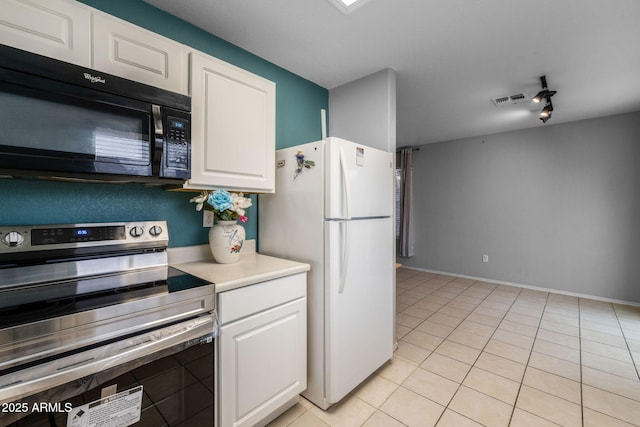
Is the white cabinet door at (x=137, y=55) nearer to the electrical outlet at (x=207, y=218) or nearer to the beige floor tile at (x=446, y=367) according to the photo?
the electrical outlet at (x=207, y=218)

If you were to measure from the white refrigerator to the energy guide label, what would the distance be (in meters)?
0.98

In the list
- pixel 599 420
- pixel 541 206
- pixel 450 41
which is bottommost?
pixel 599 420

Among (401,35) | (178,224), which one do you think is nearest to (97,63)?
(178,224)

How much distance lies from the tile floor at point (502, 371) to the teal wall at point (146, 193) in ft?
4.62

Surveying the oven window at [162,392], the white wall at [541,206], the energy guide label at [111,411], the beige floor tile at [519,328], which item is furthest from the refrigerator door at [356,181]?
the white wall at [541,206]

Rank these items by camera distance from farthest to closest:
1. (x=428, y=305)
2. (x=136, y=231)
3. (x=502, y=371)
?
(x=428, y=305), (x=502, y=371), (x=136, y=231)

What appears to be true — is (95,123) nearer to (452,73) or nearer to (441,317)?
(452,73)

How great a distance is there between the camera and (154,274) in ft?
4.43

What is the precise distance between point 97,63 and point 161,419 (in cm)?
149

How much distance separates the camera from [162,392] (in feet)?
3.54

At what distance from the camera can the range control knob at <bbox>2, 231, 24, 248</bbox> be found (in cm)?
111

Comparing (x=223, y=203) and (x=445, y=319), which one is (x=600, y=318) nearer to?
(x=445, y=319)

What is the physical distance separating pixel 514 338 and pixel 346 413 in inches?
79.4

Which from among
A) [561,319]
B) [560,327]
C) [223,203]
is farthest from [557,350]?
[223,203]
